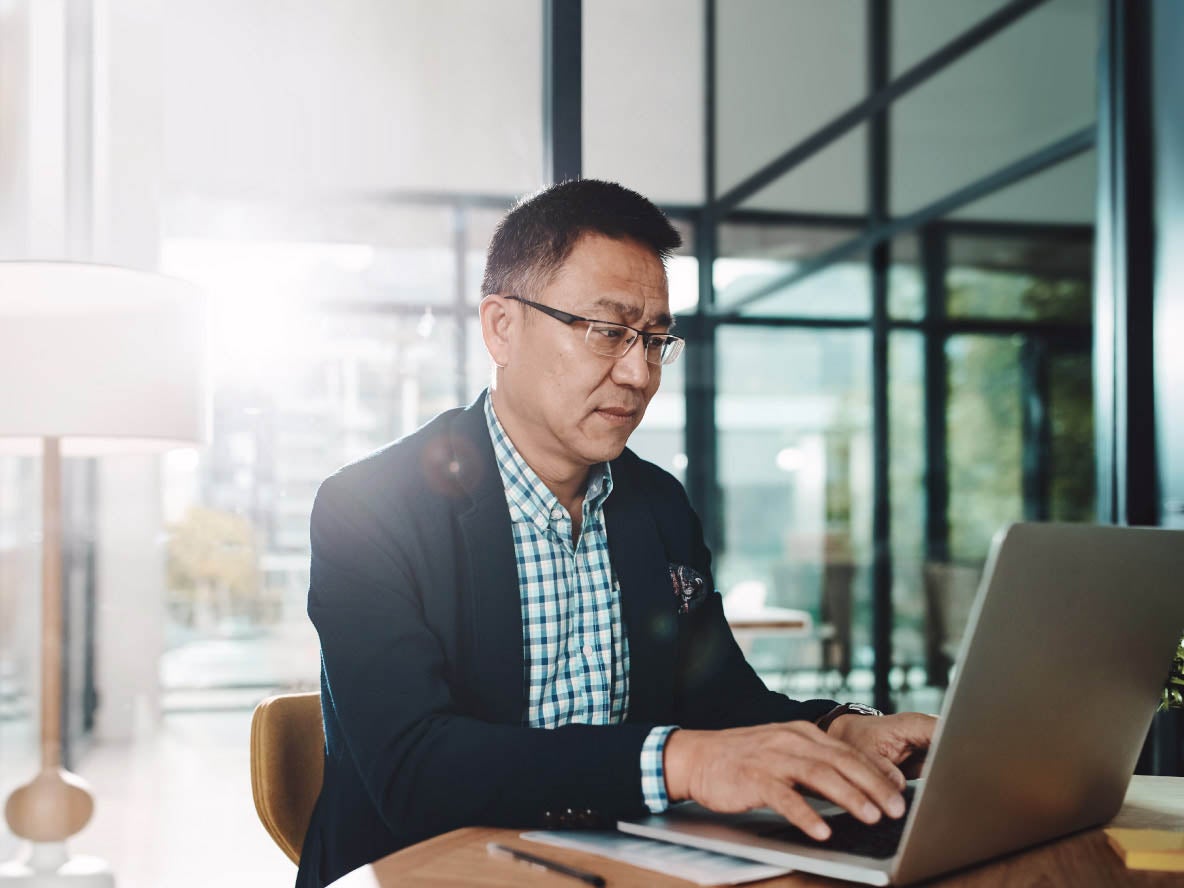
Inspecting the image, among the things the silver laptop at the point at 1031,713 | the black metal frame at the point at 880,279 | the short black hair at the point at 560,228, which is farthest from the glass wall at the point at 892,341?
the silver laptop at the point at 1031,713

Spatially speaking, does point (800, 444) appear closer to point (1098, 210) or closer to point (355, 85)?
point (1098, 210)

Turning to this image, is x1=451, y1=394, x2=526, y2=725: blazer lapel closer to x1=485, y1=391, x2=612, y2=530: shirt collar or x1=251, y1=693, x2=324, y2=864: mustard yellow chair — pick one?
x1=485, y1=391, x2=612, y2=530: shirt collar

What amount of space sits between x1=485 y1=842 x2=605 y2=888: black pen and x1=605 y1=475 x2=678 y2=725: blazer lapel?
566 mm

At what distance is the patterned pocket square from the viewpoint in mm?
1597

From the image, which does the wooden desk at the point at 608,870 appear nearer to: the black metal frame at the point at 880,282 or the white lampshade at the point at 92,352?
the white lampshade at the point at 92,352

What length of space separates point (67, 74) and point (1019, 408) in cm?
385

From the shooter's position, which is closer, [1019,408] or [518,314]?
[518,314]

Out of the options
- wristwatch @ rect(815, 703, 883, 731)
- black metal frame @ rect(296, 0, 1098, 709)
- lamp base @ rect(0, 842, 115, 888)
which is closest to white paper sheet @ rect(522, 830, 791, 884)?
wristwatch @ rect(815, 703, 883, 731)

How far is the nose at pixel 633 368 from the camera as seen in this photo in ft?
4.88

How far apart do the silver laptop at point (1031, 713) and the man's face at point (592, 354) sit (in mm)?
572

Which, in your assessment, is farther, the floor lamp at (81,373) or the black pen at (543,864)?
the floor lamp at (81,373)

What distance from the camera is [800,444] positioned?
506 centimetres

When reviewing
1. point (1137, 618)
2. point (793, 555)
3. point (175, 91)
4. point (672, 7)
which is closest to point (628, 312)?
point (1137, 618)

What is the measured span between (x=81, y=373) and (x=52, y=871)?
1080mm
